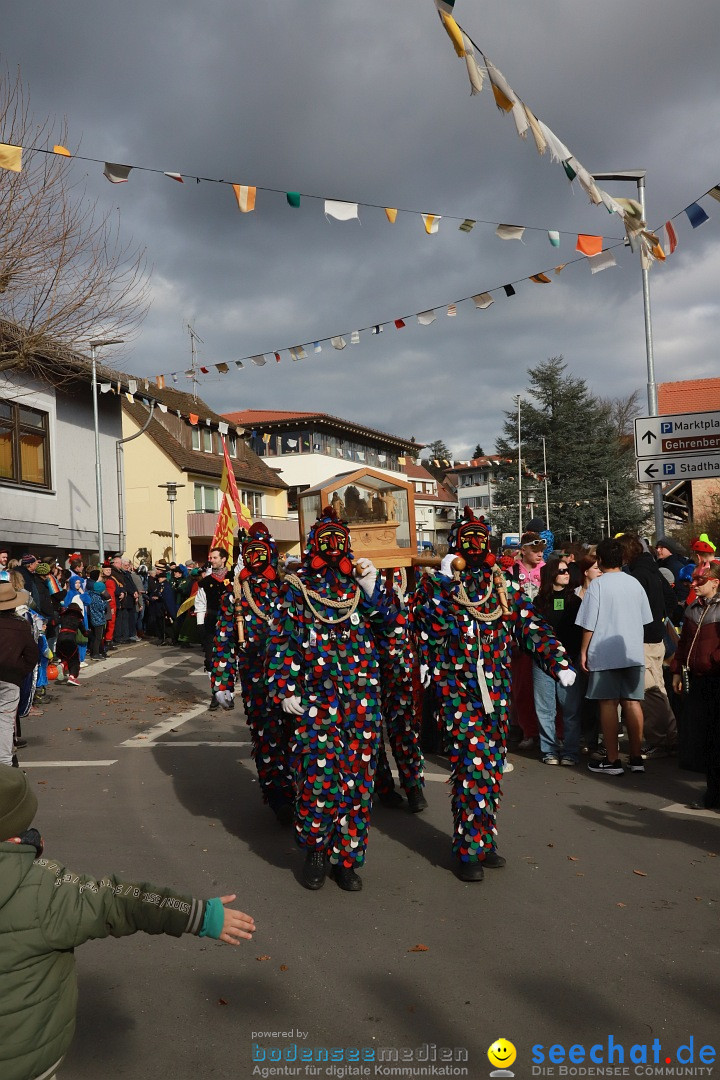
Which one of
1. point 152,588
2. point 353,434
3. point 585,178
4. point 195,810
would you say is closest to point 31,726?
point 195,810

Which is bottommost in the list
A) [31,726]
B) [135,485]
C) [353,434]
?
[31,726]

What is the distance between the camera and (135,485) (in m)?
42.6

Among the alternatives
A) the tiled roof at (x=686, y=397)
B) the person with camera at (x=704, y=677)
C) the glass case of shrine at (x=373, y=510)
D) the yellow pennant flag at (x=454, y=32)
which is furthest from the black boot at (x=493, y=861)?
the tiled roof at (x=686, y=397)

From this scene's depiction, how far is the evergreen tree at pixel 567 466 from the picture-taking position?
57062mm

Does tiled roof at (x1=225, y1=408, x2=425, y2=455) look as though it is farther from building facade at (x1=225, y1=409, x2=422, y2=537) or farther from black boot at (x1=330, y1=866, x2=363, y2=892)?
black boot at (x1=330, y1=866, x2=363, y2=892)

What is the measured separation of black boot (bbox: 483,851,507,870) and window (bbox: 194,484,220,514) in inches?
1541

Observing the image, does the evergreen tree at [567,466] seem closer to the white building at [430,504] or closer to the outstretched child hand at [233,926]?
the white building at [430,504]

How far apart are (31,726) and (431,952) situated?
8.15m

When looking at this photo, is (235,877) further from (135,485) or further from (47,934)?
(135,485)

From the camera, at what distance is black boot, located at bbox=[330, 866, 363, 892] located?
5.18 m

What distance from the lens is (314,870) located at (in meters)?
5.24

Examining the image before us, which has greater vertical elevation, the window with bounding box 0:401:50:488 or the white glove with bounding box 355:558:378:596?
the window with bounding box 0:401:50:488

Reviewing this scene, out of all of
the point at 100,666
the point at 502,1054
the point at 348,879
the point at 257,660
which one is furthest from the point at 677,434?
the point at 100,666

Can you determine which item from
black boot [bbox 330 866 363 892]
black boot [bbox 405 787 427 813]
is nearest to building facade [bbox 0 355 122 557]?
black boot [bbox 405 787 427 813]
